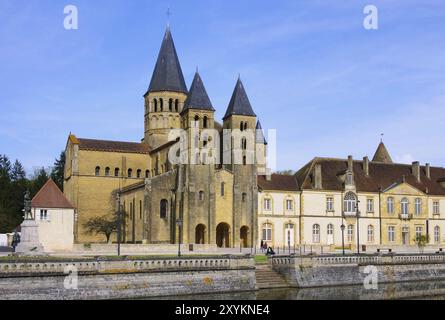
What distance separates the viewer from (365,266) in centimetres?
4131

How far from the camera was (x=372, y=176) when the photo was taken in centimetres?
6544

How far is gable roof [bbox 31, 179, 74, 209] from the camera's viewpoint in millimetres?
48656

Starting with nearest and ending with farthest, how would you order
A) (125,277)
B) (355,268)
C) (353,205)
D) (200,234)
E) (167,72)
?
(125,277) < (355,268) < (200,234) < (353,205) < (167,72)

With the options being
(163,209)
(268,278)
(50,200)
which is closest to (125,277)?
(268,278)

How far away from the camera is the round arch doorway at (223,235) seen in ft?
196

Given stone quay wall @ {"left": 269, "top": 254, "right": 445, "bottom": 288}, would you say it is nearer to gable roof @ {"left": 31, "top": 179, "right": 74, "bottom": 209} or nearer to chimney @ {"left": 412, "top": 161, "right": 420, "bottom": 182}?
gable roof @ {"left": 31, "top": 179, "right": 74, "bottom": 209}

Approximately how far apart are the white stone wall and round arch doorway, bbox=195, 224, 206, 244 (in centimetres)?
1336

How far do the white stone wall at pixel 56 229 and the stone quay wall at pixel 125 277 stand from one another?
16.3m

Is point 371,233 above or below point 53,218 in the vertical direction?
below

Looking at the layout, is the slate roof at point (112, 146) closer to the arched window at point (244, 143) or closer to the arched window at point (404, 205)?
the arched window at point (244, 143)

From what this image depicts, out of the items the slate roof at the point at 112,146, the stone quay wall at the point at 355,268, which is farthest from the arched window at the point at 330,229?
the slate roof at the point at 112,146

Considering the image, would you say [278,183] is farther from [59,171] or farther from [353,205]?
[59,171]

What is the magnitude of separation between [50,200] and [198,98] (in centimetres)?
1873
